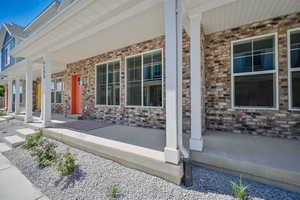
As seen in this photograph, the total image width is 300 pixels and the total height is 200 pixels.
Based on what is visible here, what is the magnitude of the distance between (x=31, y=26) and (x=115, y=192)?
524 inches

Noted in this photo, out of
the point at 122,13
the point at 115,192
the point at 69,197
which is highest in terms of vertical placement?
the point at 122,13

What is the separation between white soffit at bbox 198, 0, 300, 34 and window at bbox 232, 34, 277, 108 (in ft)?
1.72

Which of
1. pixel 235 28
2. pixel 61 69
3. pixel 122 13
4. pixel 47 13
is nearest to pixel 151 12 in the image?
pixel 122 13

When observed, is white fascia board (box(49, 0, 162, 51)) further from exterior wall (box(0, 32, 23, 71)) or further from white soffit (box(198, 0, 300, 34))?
exterior wall (box(0, 32, 23, 71))

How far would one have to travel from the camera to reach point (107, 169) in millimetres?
2725

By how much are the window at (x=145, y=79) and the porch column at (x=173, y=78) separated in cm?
255

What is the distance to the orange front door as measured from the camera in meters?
7.82

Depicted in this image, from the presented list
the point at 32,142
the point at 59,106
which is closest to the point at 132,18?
the point at 32,142

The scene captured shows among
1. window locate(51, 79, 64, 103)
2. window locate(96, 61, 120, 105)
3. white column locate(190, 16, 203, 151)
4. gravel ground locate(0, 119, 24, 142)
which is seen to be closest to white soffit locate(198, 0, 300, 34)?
white column locate(190, 16, 203, 151)

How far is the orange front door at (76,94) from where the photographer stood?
25.7ft

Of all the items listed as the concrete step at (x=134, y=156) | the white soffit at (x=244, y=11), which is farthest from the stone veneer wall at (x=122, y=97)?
the concrete step at (x=134, y=156)

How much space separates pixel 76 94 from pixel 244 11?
311 inches

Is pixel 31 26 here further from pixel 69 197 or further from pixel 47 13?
pixel 69 197

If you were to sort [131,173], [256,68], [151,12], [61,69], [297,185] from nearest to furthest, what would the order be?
[297,185]
[131,173]
[151,12]
[256,68]
[61,69]
